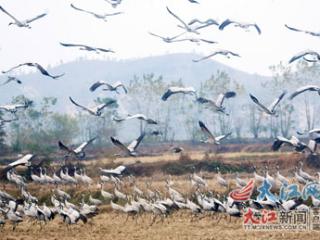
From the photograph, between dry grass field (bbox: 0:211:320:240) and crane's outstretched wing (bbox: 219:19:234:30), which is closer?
dry grass field (bbox: 0:211:320:240)

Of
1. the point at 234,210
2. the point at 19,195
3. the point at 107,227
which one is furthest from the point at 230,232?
the point at 19,195

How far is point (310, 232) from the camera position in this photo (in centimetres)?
1806

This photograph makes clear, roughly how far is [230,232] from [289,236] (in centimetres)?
175

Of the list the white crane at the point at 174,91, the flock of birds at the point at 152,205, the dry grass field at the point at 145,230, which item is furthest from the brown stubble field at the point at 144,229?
the white crane at the point at 174,91

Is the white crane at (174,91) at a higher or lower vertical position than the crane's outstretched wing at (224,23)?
lower

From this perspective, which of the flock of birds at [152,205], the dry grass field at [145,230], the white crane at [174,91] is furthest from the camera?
the white crane at [174,91]

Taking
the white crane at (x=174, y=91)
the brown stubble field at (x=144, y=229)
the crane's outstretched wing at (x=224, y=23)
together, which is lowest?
the brown stubble field at (x=144, y=229)

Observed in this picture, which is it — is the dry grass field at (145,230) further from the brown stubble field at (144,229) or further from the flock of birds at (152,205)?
the flock of birds at (152,205)

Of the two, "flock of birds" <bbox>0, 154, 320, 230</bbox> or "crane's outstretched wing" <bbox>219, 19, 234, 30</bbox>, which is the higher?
"crane's outstretched wing" <bbox>219, 19, 234, 30</bbox>

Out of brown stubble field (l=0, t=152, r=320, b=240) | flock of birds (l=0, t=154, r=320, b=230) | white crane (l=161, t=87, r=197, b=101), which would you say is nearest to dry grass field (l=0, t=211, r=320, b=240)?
brown stubble field (l=0, t=152, r=320, b=240)

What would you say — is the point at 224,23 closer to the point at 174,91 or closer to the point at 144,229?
the point at 174,91

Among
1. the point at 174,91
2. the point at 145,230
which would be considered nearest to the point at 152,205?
the point at 145,230

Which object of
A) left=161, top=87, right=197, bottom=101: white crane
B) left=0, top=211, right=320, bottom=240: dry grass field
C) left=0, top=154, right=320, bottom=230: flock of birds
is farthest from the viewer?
left=161, top=87, right=197, bottom=101: white crane

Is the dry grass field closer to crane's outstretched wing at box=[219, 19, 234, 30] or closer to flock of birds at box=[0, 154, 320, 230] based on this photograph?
flock of birds at box=[0, 154, 320, 230]
